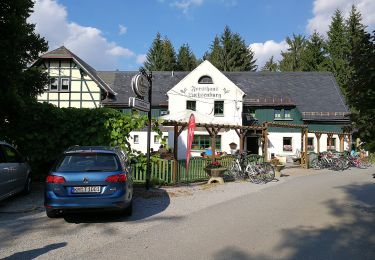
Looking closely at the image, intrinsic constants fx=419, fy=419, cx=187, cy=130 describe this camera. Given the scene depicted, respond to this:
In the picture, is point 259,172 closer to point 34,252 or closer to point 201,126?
point 201,126

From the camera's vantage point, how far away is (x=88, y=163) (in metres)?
8.56

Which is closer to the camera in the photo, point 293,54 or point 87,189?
point 87,189

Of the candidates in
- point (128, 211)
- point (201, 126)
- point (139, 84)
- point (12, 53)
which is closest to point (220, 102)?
point (201, 126)

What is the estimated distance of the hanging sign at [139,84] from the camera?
43.2ft

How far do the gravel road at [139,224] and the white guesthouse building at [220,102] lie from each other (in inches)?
742

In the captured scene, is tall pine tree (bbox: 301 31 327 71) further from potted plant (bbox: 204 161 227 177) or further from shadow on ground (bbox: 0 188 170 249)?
shadow on ground (bbox: 0 188 170 249)

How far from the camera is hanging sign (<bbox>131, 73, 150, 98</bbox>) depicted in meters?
13.2

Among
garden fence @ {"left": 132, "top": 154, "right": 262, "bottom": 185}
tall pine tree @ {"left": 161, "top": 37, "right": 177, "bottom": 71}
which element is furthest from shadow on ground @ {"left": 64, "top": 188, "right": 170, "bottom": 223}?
tall pine tree @ {"left": 161, "top": 37, "right": 177, "bottom": 71}

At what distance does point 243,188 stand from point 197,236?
7.57 m

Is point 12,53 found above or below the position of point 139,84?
above

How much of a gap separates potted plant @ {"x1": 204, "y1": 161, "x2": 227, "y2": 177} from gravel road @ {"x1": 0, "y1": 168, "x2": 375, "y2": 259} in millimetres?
2808

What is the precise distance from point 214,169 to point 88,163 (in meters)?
8.11

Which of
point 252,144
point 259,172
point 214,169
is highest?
point 252,144

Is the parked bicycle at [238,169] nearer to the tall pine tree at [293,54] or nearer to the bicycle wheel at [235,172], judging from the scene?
the bicycle wheel at [235,172]
